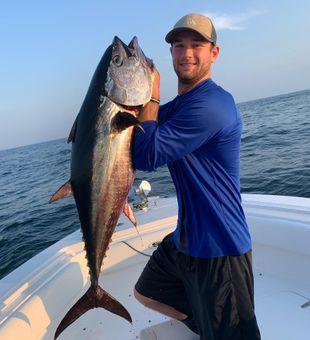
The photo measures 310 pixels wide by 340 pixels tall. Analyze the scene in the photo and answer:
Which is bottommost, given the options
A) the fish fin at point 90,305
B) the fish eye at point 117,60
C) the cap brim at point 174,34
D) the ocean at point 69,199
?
the ocean at point 69,199

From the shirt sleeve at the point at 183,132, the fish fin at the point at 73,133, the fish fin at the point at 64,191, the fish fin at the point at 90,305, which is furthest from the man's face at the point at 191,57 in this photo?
the fish fin at the point at 90,305

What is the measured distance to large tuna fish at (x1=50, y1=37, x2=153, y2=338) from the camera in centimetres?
195

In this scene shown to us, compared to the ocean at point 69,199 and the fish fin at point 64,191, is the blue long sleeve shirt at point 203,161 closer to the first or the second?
the fish fin at point 64,191

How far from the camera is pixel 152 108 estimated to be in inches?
78.2

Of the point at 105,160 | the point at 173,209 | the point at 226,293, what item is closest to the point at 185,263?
the point at 226,293

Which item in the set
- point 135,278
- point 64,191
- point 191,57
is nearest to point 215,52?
point 191,57

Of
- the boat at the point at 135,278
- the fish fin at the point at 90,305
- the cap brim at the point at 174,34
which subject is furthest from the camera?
the boat at the point at 135,278

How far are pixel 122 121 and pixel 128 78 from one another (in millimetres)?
238

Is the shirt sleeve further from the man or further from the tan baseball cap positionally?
the tan baseball cap

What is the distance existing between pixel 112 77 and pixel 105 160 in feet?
1.50

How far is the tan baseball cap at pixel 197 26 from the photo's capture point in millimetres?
2053

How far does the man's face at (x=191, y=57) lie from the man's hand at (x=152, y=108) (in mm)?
175

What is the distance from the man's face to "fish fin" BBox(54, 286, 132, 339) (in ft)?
5.19

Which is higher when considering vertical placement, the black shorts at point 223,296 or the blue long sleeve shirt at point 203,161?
the blue long sleeve shirt at point 203,161
